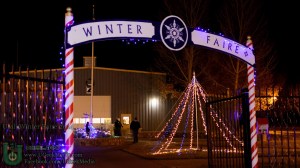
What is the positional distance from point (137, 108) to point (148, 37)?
108ft

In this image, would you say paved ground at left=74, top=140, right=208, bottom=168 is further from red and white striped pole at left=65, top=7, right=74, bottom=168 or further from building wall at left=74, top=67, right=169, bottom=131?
building wall at left=74, top=67, right=169, bottom=131

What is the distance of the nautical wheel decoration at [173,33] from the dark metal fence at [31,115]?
247 centimetres

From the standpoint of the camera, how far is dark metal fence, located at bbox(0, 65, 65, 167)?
8.03 meters

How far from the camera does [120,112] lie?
4231 centimetres

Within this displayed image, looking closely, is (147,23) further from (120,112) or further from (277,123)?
(120,112)

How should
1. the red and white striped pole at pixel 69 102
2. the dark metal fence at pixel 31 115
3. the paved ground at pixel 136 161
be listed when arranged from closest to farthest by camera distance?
the dark metal fence at pixel 31 115 → the red and white striped pole at pixel 69 102 → the paved ground at pixel 136 161

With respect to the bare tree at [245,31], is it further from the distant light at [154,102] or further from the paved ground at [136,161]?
the paved ground at [136,161]

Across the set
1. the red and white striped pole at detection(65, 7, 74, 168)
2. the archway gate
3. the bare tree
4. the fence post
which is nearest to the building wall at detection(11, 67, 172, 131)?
the bare tree

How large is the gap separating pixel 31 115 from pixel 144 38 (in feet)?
9.63

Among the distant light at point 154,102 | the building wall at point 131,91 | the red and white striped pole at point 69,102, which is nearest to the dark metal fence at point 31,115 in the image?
the red and white striped pole at point 69,102

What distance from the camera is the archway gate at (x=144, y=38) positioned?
9.30 meters

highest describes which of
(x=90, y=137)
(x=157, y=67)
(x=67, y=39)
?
(x=157, y=67)

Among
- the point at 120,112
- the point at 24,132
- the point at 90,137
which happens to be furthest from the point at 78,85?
the point at 24,132

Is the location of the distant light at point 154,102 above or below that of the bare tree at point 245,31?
below
